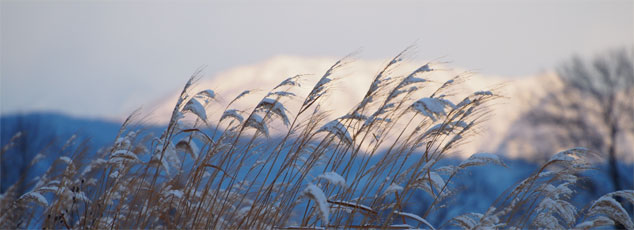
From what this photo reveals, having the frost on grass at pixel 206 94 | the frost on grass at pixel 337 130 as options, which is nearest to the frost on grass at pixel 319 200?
the frost on grass at pixel 337 130

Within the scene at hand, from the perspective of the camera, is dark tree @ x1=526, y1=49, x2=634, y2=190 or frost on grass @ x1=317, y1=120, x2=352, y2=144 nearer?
frost on grass @ x1=317, y1=120, x2=352, y2=144

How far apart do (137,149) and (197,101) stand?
126cm

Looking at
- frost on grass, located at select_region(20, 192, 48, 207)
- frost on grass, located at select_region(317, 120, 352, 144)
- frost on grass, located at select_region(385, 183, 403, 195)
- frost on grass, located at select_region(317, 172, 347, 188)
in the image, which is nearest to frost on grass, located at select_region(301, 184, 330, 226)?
frost on grass, located at select_region(317, 172, 347, 188)

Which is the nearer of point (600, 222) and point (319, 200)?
point (319, 200)

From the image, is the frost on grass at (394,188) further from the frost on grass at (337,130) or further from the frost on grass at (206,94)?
the frost on grass at (206,94)

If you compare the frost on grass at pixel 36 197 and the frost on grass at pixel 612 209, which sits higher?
the frost on grass at pixel 612 209

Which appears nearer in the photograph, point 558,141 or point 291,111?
point 291,111

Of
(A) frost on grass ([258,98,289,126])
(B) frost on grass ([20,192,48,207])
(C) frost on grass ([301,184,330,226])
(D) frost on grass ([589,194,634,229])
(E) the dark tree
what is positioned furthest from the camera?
(E) the dark tree

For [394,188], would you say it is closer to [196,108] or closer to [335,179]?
[335,179]

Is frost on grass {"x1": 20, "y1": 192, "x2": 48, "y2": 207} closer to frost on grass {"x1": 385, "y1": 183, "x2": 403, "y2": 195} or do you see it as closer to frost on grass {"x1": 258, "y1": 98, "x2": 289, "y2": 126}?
frost on grass {"x1": 258, "y1": 98, "x2": 289, "y2": 126}

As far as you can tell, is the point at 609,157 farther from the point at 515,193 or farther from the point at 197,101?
the point at 197,101

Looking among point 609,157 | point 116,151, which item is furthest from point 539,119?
point 116,151

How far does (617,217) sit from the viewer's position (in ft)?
7.43

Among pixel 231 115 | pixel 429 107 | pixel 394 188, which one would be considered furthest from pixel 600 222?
pixel 231 115
